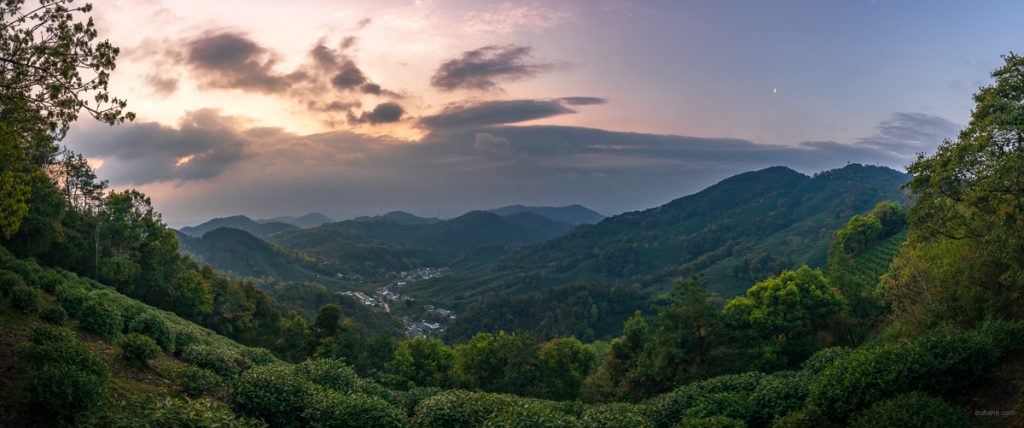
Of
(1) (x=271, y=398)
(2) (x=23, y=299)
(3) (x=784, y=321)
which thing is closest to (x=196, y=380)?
(1) (x=271, y=398)

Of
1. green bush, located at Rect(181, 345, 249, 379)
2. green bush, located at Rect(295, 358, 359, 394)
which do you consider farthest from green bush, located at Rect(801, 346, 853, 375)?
green bush, located at Rect(181, 345, 249, 379)

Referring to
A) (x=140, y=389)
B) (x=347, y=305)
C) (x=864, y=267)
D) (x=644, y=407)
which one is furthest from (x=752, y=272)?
(x=140, y=389)

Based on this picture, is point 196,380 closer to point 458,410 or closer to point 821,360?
point 458,410

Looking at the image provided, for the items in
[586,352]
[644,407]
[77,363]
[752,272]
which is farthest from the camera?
[752,272]

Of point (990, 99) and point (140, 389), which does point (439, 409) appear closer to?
point (140, 389)

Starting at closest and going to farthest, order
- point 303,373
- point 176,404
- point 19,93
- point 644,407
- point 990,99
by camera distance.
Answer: point 176,404
point 19,93
point 303,373
point 644,407
point 990,99

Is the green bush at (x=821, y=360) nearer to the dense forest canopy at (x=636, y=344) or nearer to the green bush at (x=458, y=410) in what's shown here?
the dense forest canopy at (x=636, y=344)

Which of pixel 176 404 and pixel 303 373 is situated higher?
pixel 176 404
